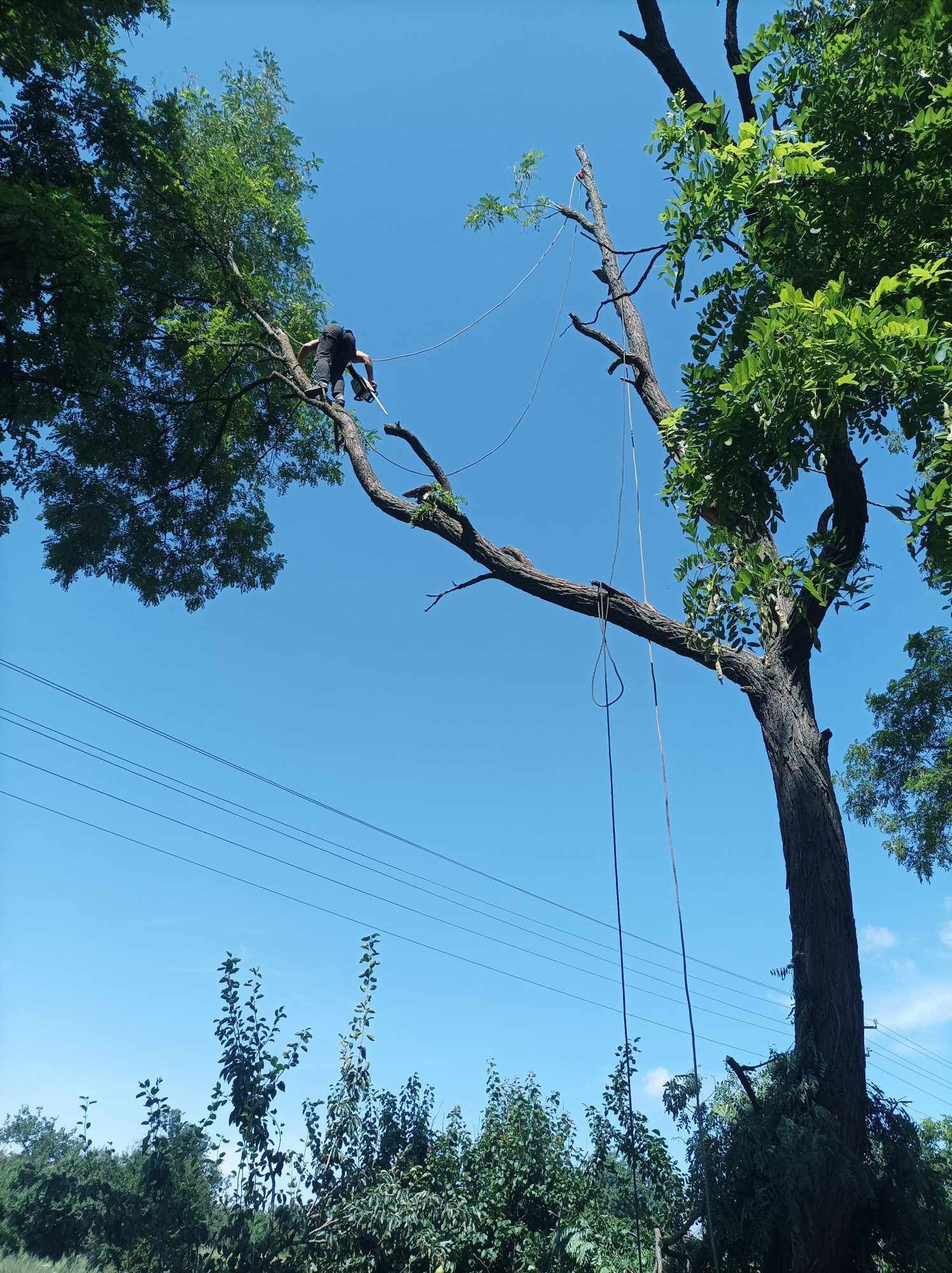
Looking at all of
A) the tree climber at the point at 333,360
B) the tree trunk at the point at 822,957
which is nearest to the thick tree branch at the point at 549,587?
the tree trunk at the point at 822,957

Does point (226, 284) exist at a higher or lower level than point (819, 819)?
higher

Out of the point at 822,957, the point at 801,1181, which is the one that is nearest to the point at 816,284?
the point at 822,957

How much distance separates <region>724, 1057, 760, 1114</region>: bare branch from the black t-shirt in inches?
255

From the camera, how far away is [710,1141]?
480 cm

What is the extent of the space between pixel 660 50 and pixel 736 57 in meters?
0.55

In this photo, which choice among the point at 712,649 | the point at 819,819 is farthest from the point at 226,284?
the point at 819,819

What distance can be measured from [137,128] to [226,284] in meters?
1.77

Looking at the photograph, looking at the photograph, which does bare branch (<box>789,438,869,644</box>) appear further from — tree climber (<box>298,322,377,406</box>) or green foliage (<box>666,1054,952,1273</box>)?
tree climber (<box>298,322,377,406</box>)

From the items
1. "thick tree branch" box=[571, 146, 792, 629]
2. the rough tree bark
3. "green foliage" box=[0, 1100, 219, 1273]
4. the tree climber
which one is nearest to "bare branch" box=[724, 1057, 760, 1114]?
the rough tree bark

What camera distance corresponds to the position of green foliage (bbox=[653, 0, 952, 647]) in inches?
154

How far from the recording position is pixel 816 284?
4.79 metres

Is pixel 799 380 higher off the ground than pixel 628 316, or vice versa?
pixel 628 316

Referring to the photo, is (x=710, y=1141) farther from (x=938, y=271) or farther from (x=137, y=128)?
(x=137, y=128)

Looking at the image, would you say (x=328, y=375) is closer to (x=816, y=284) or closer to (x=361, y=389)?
(x=361, y=389)
